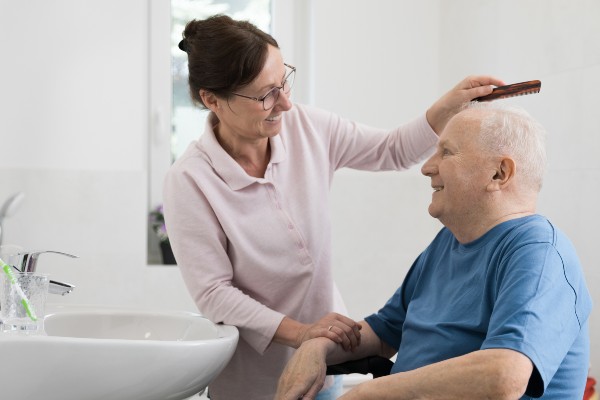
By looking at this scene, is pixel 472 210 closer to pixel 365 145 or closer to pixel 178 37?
pixel 365 145

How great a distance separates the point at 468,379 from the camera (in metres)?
1.27

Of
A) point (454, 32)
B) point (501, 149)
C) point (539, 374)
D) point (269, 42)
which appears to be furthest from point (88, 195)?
point (539, 374)

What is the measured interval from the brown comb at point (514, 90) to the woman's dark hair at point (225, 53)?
0.51 meters

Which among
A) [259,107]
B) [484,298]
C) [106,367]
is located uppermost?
[259,107]

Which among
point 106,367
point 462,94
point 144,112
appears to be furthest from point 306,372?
point 144,112

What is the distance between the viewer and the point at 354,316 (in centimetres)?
339

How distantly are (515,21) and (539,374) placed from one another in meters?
1.94

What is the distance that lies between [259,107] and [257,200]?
227 mm

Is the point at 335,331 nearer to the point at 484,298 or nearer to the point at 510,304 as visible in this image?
the point at 484,298

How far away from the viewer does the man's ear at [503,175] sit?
149 centimetres

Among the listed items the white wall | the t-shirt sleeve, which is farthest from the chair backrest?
the white wall

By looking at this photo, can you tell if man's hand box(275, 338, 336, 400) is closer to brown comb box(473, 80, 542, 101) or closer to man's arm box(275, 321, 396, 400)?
man's arm box(275, 321, 396, 400)

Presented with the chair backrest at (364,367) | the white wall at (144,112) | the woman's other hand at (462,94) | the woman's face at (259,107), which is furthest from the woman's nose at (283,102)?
the white wall at (144,112)

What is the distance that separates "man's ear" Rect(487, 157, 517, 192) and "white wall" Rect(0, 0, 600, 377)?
1.11 meters
